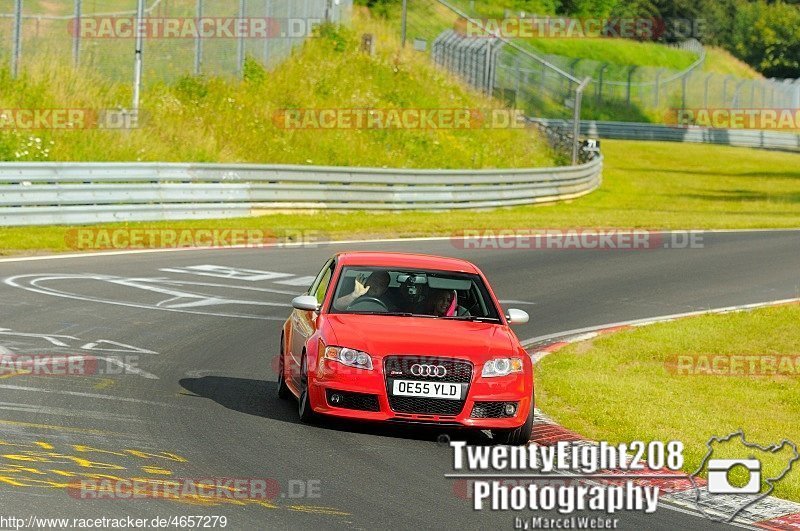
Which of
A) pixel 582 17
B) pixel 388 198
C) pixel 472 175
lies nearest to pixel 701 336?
pixel 388 198

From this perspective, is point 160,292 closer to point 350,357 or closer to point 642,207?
point 350,357

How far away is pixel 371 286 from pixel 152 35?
2378 cm

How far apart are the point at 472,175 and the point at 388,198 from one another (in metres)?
3.32

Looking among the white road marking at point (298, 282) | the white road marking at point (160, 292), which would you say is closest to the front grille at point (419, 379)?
the white road marking at point (160, 292)

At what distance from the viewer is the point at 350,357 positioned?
34.7 feet

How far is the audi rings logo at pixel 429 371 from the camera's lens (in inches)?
412

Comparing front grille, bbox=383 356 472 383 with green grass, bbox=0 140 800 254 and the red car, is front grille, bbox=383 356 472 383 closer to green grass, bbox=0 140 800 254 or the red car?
the red car

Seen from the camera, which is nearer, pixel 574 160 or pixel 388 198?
pixel 388 198

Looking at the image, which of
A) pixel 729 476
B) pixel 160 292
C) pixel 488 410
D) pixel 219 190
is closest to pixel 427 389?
pixel 488 410

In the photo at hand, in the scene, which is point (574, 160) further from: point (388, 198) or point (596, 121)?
point (596, 121)

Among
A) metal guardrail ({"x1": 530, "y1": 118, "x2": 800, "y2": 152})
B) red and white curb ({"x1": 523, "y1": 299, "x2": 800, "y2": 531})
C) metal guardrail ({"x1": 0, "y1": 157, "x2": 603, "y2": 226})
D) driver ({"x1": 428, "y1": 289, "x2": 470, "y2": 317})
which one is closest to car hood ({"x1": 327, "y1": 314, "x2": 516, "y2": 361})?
driver ({"x1": 428, "y1": 289, "x2": 470, "y2": 317})

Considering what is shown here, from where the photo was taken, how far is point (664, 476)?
31.9 feet

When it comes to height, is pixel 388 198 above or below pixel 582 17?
below

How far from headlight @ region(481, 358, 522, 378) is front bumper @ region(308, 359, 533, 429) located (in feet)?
0.15
